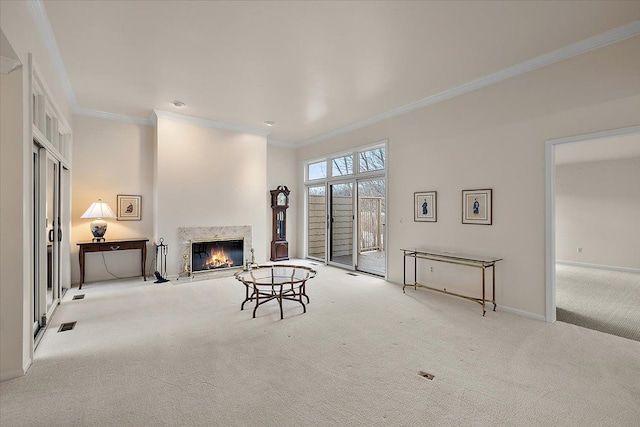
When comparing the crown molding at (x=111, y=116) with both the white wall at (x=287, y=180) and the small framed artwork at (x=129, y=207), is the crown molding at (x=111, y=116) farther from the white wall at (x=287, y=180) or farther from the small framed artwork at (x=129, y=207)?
the white wall at (x=287, y=180)

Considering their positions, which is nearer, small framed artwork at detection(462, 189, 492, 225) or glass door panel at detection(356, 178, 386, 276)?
small framed artwork at detection(462, 189, 492, 225)

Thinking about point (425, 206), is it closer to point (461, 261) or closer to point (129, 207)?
point (461, 261)

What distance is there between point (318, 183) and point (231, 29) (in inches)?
173

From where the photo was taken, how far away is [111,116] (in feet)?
17.6

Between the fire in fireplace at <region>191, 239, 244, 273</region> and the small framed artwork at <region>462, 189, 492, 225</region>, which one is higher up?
the small framed artwork at <region>462, 189, 492, 225</region>

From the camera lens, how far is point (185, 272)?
18.2 feet

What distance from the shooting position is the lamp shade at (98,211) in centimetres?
481

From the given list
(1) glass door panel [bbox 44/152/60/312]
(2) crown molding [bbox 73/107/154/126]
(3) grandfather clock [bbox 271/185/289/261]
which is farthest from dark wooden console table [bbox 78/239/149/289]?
(3) grandfather clock [bbox 271/185/289/261]

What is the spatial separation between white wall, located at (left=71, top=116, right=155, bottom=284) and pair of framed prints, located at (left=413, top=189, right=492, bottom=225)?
4.89 meters

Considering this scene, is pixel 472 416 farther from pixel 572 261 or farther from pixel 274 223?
pixel 572 261

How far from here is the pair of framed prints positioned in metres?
3.94

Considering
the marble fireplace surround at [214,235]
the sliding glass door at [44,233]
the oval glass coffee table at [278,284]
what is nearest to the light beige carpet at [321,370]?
the oval glass coffee table at [278,284]

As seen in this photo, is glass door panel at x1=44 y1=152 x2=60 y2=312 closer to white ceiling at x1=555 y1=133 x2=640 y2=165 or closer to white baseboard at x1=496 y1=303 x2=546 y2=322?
white baseboard at x1=496 y1=303 x2=546 y2=322

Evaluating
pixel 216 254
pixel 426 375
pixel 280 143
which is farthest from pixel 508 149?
pixel 216 254
